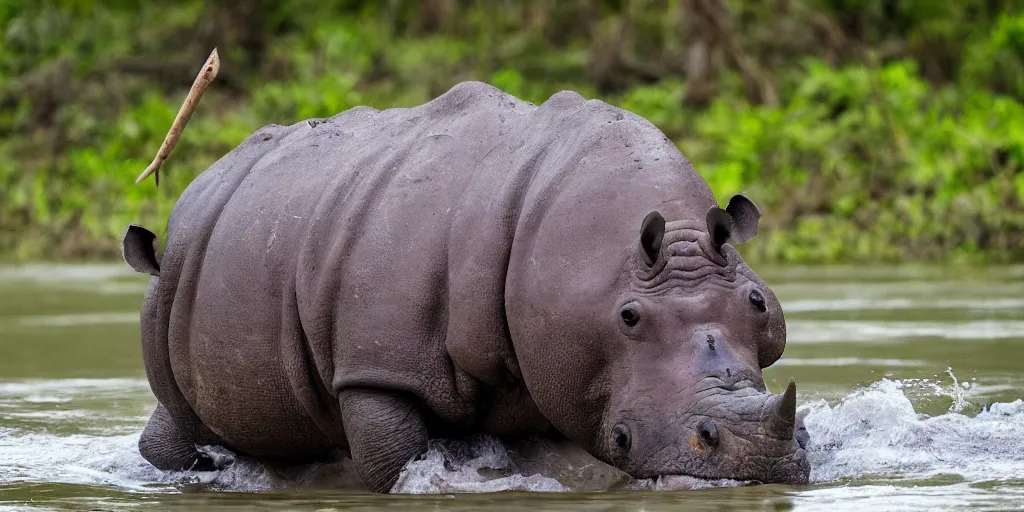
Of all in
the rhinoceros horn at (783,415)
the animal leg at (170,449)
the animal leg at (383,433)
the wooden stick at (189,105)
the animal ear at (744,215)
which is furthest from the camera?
the animal leg at (170,449)

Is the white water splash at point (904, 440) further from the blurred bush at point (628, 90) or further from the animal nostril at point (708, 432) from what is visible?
the blurred bush at point (628, 90)

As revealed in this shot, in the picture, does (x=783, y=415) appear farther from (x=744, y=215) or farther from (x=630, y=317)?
(x=744, y=215)

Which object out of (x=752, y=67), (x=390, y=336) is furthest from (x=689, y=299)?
(x=752, y=67)

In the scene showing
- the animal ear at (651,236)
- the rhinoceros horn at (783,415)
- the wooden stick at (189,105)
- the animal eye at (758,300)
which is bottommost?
the rhinoceros horn at (783,415)

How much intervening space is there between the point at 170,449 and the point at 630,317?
240 centimetres

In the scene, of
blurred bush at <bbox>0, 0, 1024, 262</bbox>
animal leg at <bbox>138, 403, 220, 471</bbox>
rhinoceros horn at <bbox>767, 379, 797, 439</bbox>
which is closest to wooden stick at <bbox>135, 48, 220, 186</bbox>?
animal leg at <bbox>138, 403, 220, 471</bbox>

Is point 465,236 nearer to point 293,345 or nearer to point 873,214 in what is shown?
point 293,345

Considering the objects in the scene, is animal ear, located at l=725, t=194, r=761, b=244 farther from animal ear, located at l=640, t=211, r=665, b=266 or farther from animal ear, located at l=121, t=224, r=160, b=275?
animal ear, located at l=121, t=224, r=160, b=275

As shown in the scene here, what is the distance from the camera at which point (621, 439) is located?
511 centimetres

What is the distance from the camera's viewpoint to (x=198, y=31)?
24672mm

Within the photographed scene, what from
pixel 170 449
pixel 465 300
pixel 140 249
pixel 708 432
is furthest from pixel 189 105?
pixel 708 432

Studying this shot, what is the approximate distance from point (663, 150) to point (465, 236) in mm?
712

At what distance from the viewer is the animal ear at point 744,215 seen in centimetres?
541

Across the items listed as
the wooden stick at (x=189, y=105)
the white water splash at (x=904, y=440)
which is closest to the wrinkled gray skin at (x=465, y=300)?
the wooden stick at (x=189, y=105)
